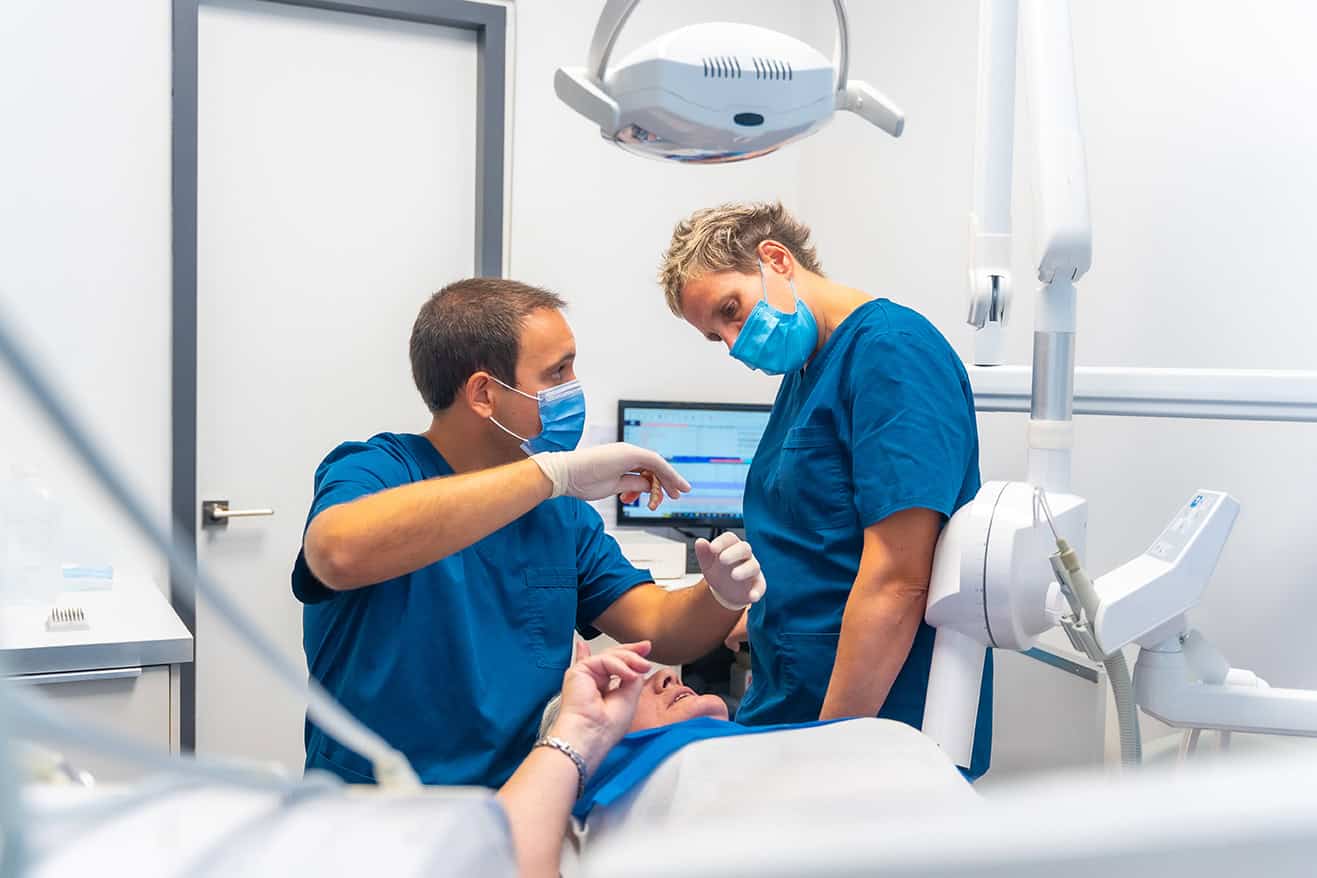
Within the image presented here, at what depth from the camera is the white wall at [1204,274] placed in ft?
6.19

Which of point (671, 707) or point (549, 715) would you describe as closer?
point (549, 715)

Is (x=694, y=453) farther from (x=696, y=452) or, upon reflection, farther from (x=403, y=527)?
(x=403, y=527)

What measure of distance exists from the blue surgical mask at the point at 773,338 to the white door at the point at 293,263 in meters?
1.60

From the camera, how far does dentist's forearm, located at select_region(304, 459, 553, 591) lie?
4.17 ft

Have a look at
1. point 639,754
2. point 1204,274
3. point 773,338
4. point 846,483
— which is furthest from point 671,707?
point 1204,274

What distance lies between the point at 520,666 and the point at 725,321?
2.07ft

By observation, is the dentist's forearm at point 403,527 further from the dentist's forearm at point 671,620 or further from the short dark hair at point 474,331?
the dentist's forearm at point 671,620

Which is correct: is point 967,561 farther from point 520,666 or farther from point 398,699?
point 398,699

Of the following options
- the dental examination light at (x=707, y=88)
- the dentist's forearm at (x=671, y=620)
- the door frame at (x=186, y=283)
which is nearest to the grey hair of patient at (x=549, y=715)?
the dentist's forearm at (x=671, y=620)

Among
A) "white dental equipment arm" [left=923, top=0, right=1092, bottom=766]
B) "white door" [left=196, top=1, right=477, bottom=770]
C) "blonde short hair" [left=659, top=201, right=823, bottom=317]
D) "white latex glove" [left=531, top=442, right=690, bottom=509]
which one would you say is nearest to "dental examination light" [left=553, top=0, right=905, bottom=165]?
"white dental equipment arm" [left=923, top=0, right=1092, bottom=766]

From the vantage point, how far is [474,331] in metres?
1.51

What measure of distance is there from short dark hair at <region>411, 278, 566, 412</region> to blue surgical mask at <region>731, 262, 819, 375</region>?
318 millimetres

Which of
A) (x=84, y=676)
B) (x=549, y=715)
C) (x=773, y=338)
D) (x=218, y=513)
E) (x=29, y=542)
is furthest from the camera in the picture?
(x=218, y=513)

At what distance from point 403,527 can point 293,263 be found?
185 cm
